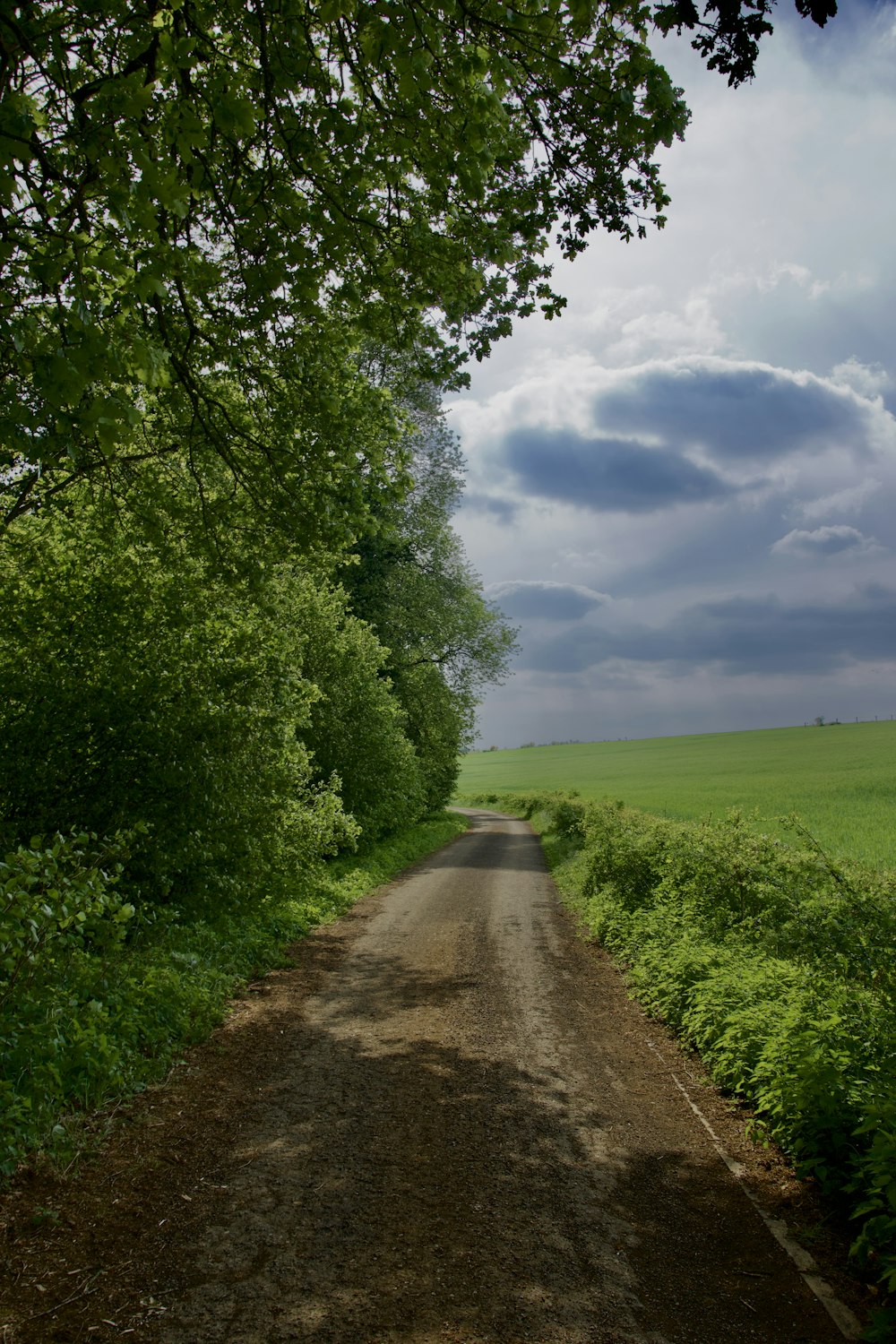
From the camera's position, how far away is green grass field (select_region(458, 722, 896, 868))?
67.2 ft

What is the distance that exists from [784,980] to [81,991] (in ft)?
21.8

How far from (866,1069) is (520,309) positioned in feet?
27.7

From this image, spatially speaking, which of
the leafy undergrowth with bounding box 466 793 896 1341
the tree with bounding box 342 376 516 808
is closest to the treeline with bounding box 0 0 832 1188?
the leafy undergrowth with bounding box 466 793 896 1341

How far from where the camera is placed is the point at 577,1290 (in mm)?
4020

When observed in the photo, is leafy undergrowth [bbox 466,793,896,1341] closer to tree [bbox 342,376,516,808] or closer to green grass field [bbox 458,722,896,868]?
green grass field [bbox 458,722,896,868]

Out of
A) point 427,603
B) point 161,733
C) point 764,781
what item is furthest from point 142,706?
point 764,781

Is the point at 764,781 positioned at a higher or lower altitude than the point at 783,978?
lower

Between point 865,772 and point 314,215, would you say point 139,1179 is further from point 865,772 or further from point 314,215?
point 865,772

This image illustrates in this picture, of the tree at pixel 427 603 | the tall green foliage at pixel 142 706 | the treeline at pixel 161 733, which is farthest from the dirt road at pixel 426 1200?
the tree at pixel 427 603

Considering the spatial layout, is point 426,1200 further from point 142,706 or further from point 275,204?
point 275,204

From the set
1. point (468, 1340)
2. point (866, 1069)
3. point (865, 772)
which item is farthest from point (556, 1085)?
point (865, 772)

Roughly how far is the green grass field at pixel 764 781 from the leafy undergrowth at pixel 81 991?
7.95 m

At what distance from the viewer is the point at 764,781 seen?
35750mm

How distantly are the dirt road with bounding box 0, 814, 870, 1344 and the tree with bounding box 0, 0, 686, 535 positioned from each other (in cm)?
461
